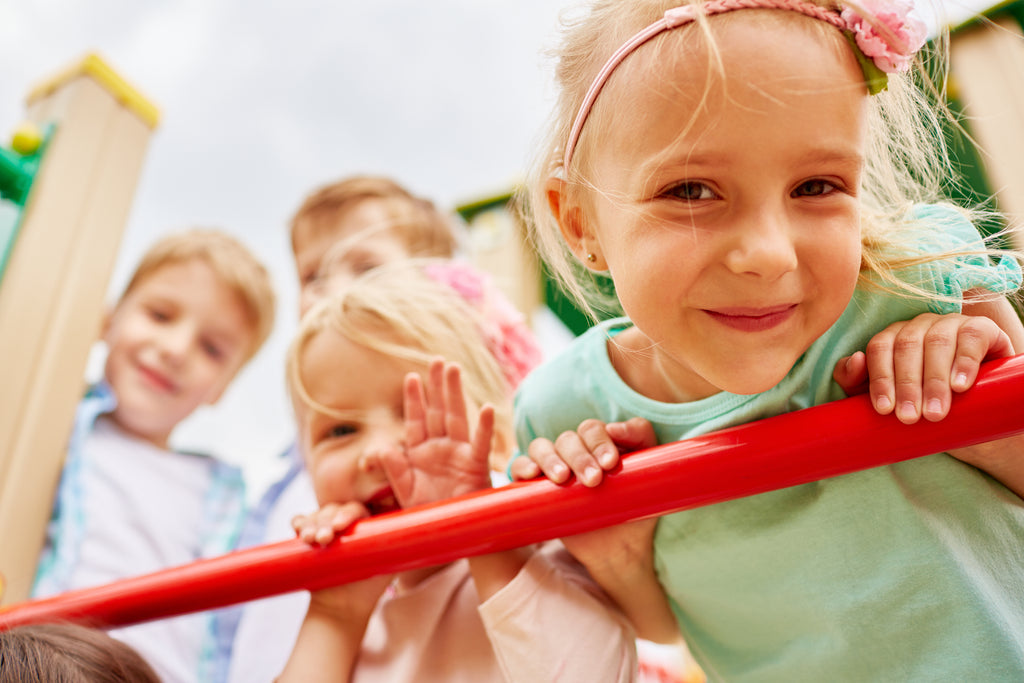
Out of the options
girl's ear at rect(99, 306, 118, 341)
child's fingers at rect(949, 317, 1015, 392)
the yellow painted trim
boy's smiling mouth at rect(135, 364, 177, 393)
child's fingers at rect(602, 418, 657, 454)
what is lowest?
child's fingers at rect(949, 317, 1015, 392)

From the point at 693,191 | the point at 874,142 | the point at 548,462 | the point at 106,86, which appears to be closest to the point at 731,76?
the point at 693,191

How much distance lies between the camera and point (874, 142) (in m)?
0.57

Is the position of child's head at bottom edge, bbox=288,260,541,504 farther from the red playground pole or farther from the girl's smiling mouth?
the girl's smiling mouth

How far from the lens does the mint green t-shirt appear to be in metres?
0.54

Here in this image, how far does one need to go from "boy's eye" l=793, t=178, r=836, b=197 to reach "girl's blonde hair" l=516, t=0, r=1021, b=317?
0.29 feet

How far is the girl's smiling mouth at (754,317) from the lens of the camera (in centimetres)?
48

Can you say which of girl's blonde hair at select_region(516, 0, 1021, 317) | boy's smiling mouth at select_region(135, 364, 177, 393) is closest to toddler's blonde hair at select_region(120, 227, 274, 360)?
boy's smiling mouth at select_region(135, 364, 177, 393)

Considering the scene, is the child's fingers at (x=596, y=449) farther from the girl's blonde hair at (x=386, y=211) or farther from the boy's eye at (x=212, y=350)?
the boy's eye at (x=212, y=350)

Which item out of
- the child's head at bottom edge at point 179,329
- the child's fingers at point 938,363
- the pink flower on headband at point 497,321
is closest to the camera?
the child's fingers at point 938,363

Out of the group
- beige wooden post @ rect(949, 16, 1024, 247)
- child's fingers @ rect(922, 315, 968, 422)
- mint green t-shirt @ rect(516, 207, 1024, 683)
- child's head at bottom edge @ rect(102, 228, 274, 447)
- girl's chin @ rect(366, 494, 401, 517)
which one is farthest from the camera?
child's head at bottom edge @ rect(102, 228, 274, 447)

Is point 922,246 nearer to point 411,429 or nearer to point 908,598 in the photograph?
point 908,598

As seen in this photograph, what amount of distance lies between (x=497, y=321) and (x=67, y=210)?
A: 638 millimetres

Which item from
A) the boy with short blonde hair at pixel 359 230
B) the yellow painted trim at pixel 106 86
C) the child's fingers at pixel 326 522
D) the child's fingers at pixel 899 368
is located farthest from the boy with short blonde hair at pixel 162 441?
the child's fingers at pixel 899 368

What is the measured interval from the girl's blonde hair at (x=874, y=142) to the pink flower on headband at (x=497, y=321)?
1.01 ft
